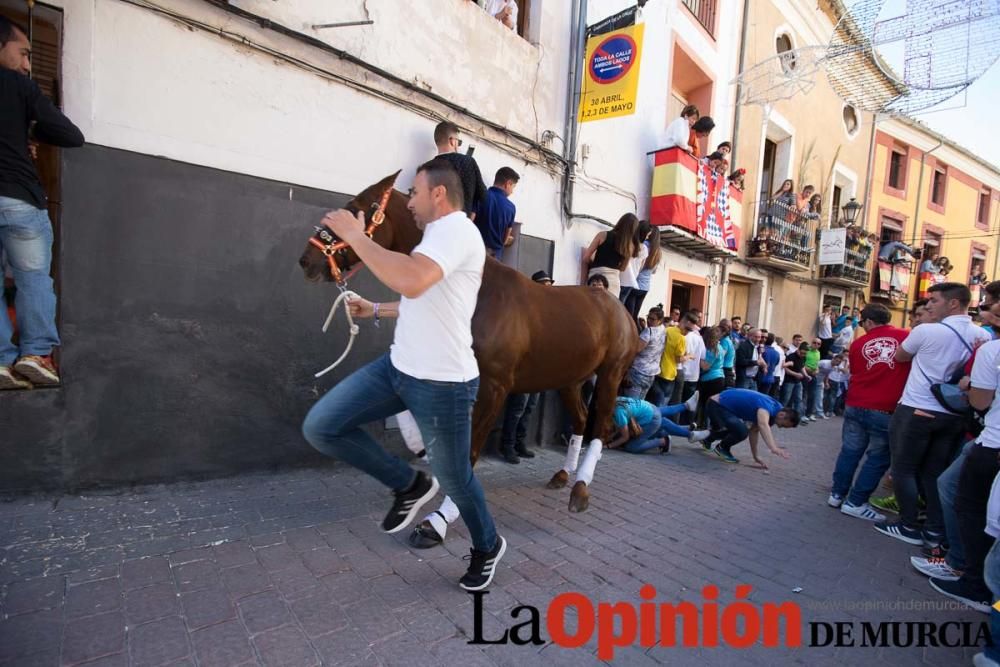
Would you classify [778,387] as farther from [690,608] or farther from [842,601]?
[690,608]

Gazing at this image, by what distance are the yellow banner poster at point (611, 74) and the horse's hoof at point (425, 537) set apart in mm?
5223

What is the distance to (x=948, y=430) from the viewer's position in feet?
12.9

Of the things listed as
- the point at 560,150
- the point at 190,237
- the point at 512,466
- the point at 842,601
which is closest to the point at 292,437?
the point at 190,237

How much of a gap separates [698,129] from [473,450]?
7991mm

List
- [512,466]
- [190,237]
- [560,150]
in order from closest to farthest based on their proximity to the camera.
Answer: [190,237], [512,466], [560,150]

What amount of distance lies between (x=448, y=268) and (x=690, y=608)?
223 centimetres

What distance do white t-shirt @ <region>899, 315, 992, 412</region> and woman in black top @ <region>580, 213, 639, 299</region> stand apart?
9.66 feet

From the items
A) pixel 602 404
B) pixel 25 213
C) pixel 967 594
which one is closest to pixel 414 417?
pixel 602 404

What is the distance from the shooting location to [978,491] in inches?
121

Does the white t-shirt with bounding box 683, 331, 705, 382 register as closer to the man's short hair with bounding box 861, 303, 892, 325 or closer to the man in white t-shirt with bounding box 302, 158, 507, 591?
the man's short hair with bounding box 861, 303, 892, 325

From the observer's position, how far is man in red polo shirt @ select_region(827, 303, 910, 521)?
4469mm

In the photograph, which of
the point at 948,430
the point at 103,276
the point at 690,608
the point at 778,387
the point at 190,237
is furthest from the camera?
the point at 778,387

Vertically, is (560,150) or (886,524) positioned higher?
(560,150)

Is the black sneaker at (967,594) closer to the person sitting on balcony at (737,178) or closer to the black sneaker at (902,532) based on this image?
the black sneaker at (902,532)
